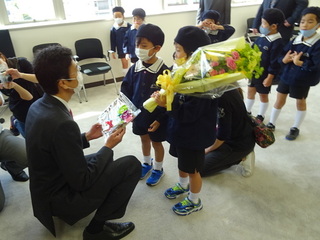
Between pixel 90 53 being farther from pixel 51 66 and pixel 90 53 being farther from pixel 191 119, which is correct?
pixel 191 119

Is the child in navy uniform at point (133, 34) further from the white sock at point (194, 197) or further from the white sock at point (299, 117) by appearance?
the white sock at point (194, 197)

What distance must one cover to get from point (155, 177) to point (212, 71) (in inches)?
45.8

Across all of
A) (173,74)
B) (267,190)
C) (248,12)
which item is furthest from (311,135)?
(248,12)

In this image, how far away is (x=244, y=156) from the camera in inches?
85.7

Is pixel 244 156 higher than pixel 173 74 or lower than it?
lower

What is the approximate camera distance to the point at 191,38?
4.99ft

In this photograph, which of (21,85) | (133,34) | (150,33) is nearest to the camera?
(150,33)

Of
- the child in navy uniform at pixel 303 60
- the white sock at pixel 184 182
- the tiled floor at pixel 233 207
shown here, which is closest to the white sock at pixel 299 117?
the child in navy uniform at pixel 303 60

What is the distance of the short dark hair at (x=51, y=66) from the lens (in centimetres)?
129

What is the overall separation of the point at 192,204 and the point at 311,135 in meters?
1.75

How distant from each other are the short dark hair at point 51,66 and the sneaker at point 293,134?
2354 mm

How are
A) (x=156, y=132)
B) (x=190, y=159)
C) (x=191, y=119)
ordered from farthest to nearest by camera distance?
(x=156, y=132) < (x=190, y=159) < (x=191, y=119)

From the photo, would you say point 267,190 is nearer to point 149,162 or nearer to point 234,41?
point 149,162

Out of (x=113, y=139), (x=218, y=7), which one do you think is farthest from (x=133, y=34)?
(x=113, y=139)
